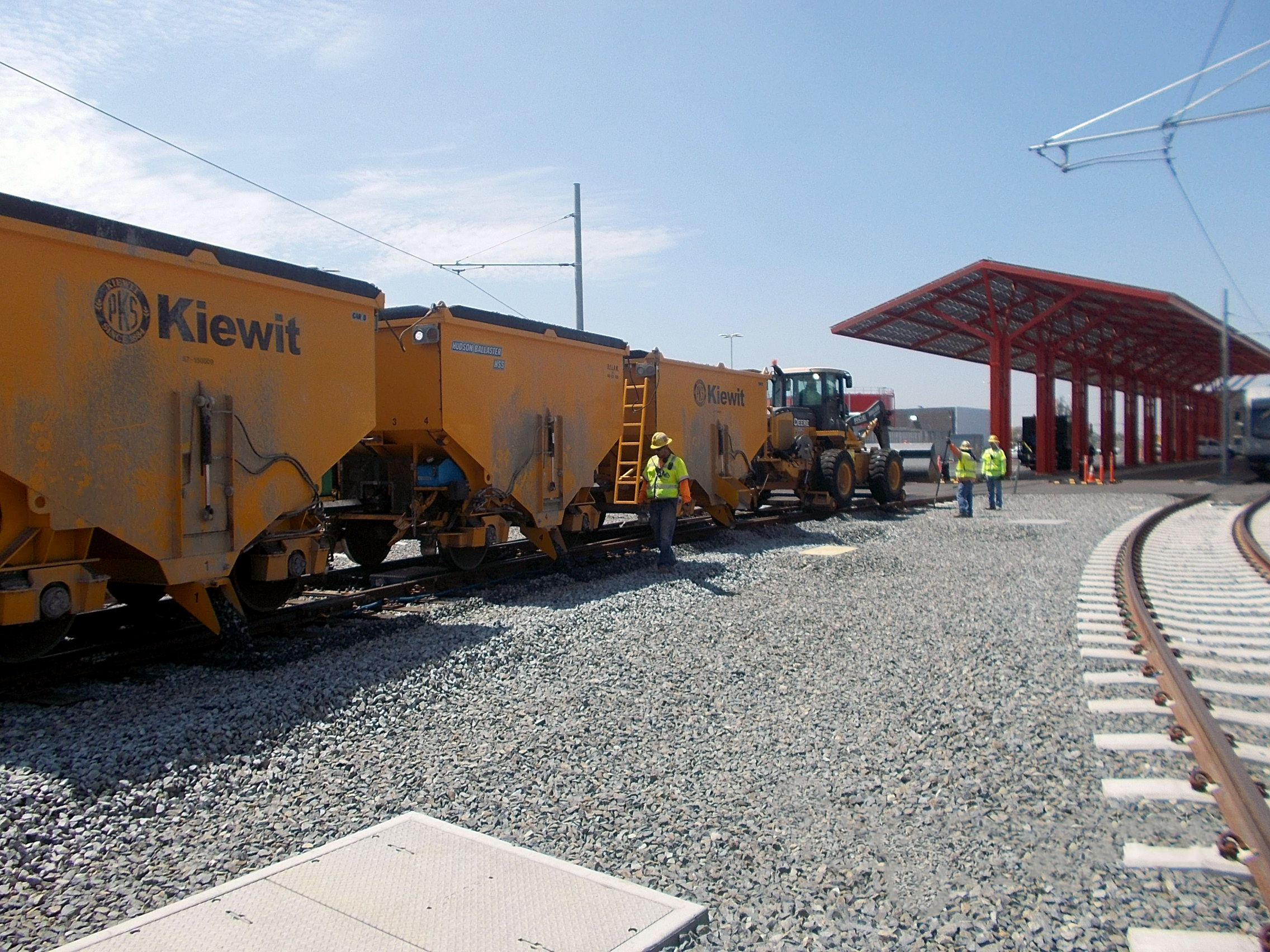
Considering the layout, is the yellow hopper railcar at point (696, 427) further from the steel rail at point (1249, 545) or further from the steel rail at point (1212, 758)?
the steel rail at point (1249, 545)

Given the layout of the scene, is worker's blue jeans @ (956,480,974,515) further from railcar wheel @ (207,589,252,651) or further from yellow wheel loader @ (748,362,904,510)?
railcar wheel @ (207,589,252,651)

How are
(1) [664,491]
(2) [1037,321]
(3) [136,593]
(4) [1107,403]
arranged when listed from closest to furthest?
(3) [136,593] < (1) [664,491] < (2) [1037,321] < (4) [1107,403]

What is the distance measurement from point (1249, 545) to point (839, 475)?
6987 mm

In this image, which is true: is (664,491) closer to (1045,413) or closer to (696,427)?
(696,427)

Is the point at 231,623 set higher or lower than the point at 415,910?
higher

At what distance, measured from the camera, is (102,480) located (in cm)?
570

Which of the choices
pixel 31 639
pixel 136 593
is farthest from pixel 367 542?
pixel 31 639

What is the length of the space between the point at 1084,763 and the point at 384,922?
11.1 feet

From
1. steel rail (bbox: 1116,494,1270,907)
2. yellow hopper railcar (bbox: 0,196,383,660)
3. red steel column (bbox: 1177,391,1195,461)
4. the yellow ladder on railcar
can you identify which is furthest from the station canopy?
yellow hopper railcar (bbox: 0,196,383,660)

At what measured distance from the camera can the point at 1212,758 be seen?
14.2 ft

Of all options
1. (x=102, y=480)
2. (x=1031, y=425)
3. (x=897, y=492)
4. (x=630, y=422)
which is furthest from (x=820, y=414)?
(x=1031, y=425)

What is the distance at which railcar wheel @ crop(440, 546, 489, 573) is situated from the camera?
33.1 ft

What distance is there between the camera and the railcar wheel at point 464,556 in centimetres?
1009

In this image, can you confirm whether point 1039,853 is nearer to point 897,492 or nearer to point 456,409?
point 456,409
